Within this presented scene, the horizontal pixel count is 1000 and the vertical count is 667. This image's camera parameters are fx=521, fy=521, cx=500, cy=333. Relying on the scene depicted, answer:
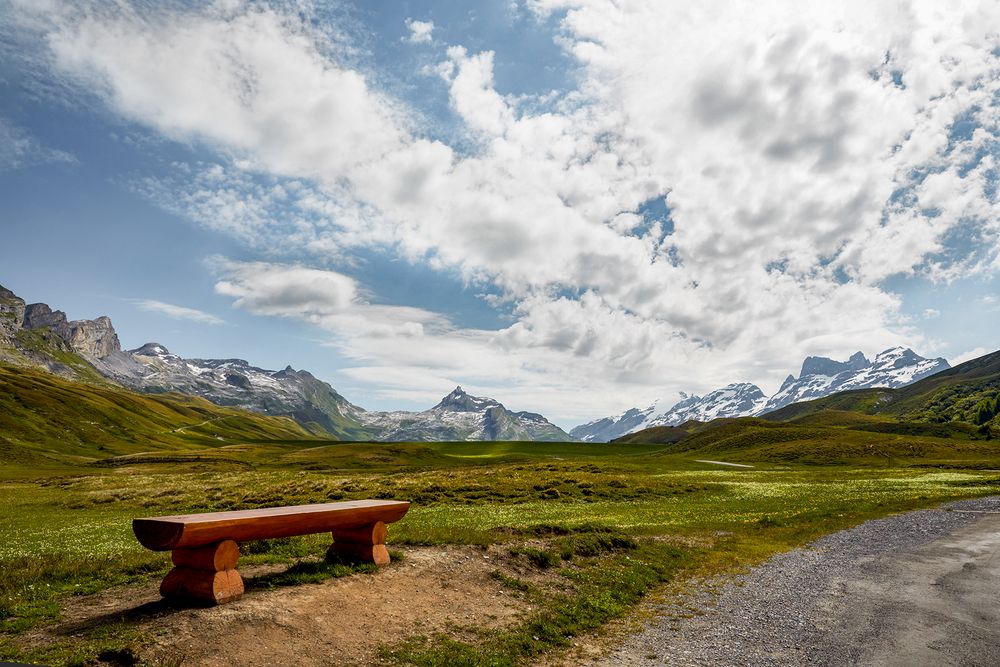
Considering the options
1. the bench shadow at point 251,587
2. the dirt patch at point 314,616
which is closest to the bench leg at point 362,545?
the bench shadow at point 251,587

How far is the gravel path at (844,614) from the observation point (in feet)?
38.8

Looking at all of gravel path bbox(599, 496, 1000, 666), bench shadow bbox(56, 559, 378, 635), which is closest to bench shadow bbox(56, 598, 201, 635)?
bench shadow bbox(56, 559, 378, 635)

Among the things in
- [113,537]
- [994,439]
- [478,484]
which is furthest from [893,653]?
[994,439]

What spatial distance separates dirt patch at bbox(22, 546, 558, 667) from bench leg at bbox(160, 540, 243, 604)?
329mm

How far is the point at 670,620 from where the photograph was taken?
14289mm

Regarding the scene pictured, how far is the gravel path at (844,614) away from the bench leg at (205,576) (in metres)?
9.14

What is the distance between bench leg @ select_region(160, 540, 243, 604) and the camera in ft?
40.7

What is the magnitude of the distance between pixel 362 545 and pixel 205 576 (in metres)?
5.54

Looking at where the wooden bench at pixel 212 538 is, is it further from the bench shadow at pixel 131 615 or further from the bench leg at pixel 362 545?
the bench leg at pixel 362 545

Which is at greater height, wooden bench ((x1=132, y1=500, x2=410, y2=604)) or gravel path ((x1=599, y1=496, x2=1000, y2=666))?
wooden bench ((x1=132, y1=500, x2=410, y2=604))

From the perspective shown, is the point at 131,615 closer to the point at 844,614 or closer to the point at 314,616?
the point at 314,616

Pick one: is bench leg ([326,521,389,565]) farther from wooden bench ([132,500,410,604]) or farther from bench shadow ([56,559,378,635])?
wooden bench ([132,500,410,604])

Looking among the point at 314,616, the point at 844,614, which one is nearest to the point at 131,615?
the point at 314,616

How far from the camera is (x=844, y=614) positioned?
14.8 m
